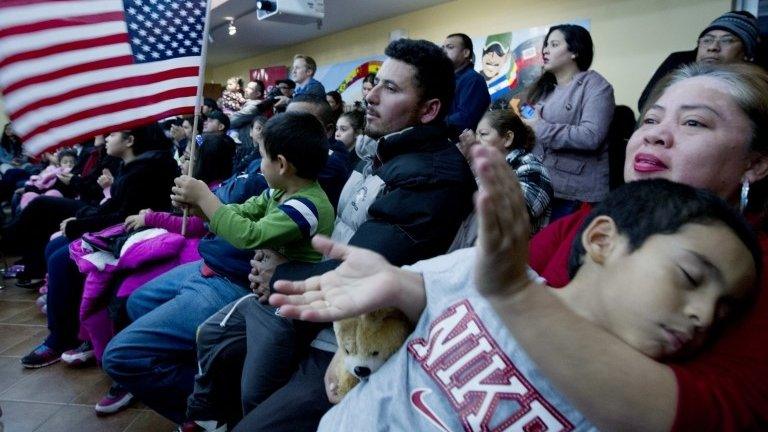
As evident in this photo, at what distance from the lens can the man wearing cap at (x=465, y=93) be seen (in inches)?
133

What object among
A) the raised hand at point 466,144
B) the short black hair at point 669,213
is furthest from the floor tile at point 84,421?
the short black hair at point 669,213

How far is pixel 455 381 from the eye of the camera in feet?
2.84

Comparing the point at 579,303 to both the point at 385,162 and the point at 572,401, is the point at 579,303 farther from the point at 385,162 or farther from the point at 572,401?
the point at 385,162

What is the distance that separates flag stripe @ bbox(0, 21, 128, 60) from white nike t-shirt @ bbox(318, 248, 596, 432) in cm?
180

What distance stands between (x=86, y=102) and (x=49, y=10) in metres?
0.38

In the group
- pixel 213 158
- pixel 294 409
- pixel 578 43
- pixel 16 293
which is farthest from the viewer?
pixel 16 293

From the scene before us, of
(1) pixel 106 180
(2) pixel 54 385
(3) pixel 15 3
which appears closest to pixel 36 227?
(1) pixel 106 180

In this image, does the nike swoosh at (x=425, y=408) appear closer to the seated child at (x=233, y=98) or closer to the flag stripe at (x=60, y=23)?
the flag stripe at (x=60, y=23)

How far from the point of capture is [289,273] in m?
1.63

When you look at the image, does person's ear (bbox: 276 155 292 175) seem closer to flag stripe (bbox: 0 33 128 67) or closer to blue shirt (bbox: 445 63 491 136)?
flag stripe (bbox: 0 33 128 67)

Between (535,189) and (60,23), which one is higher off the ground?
(60,23)

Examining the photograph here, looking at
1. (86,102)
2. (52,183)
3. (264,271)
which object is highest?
(86,102)

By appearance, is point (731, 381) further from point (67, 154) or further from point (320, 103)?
point (67, 154)

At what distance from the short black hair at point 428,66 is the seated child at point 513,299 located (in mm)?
957
